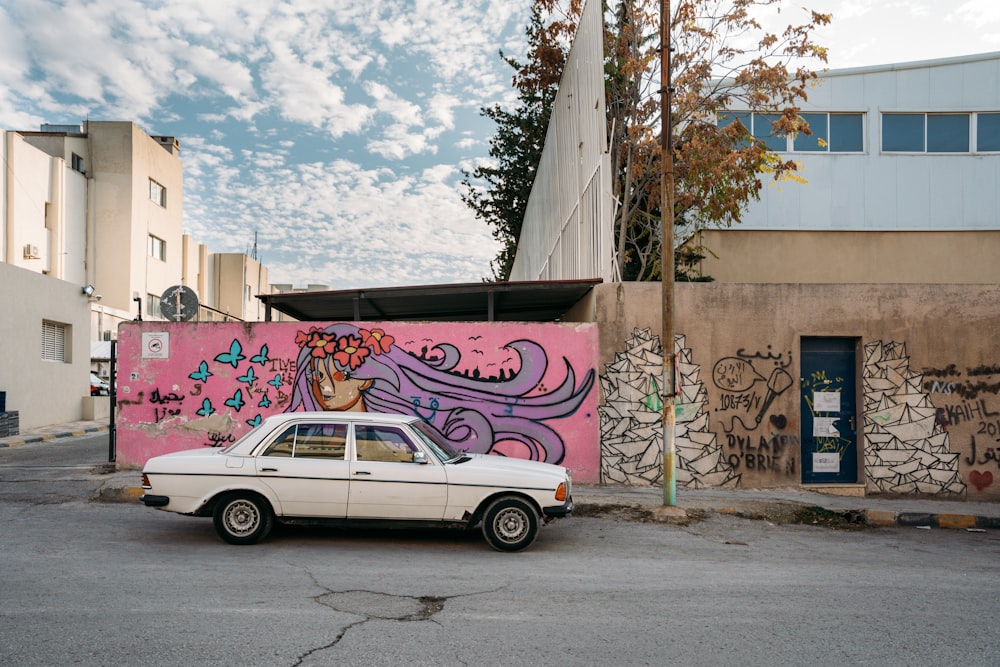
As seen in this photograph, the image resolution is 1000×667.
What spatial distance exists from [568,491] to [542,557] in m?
0.73

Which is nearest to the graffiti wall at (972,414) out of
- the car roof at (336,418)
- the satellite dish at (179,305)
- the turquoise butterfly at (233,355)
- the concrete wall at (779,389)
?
the concrete wall at (779,389)

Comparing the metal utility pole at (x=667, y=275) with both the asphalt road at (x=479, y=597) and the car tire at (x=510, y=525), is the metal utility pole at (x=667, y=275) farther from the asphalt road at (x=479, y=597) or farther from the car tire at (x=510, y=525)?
the car tire at (x=510, y=525)

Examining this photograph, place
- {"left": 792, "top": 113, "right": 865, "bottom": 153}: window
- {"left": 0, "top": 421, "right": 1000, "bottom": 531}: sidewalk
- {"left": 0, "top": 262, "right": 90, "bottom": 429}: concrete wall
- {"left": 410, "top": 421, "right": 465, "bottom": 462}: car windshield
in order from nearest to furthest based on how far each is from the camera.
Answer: {"left": 410, "top": 421, "right": 465, "bottom": 462}: car windshield → {"left": 0, "top": 421, "right": 1000, "bottom": 531}: sidewalk → {"left": 792, "top": 113, "right": 865, "bottom": 153}: window → {"left": 0, "top": 262, "right": 90, "bottom": 429}: concrete wall

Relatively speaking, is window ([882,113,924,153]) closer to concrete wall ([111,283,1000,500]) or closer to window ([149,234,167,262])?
concrete wall ([111,283,1000,500])

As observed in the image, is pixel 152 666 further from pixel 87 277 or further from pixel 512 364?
pixel 87 277

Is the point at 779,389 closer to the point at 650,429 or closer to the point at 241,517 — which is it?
the point at 650,429

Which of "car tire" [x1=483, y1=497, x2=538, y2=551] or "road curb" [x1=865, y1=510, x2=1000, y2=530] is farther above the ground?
"car tire" [x1=483, y1=497, x2=538, y2=551]

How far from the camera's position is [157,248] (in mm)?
40438

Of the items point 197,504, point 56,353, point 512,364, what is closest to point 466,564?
point 197,504

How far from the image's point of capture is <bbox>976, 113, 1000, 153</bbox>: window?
17.8 meters

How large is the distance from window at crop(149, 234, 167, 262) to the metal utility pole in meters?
35.9

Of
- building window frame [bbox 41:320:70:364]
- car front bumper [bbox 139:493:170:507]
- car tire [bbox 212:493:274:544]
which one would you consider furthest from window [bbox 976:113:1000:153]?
building window frame [bbox 41:320:70:364]

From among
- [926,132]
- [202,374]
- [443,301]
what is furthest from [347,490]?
[926,132]

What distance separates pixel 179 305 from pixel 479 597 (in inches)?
369
